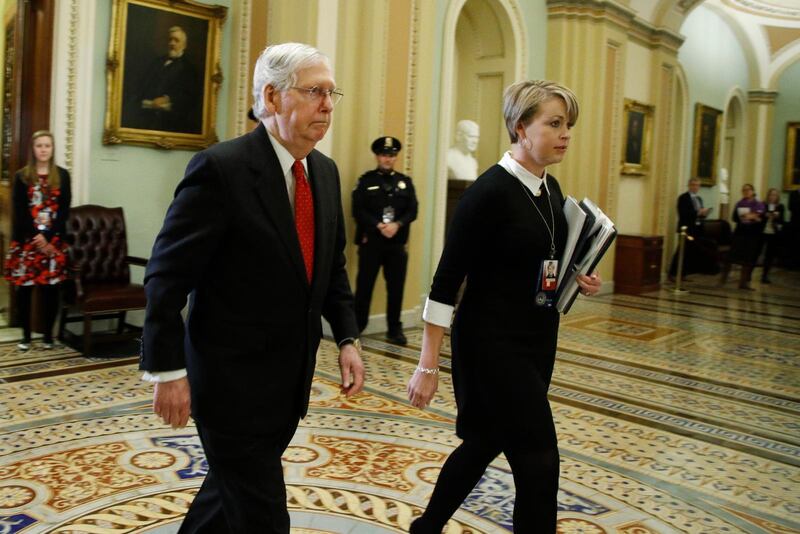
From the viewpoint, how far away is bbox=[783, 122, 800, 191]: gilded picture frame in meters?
17.4

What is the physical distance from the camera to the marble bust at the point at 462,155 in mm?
8336

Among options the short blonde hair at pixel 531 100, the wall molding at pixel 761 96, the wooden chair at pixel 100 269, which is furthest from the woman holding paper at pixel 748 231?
the short blonde hair at pixel 531 100

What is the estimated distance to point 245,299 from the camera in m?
1.83

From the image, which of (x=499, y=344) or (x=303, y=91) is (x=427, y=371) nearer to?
(x=499, y=344)

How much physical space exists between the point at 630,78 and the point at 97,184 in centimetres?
833

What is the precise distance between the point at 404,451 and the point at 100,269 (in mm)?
3425

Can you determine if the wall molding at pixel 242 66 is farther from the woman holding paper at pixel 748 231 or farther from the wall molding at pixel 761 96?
the wall molding at pixel 761 96

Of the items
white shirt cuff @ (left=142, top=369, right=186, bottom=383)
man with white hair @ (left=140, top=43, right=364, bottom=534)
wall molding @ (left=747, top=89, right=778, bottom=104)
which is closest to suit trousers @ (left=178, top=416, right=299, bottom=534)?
man with white hair @ (left=140, top=43, right=364, bottom=534)

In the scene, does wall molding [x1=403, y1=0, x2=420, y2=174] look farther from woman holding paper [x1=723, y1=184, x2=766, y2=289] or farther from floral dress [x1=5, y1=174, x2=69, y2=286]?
woman holding paper [x1=723, y1=184, x2=766, y2=289]

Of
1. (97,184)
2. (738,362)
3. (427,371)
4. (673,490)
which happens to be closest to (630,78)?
(738,362)

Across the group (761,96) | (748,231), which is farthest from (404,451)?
(761,96)

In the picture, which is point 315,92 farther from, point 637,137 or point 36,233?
point 637,137

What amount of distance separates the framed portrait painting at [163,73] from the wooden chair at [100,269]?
2.21ft

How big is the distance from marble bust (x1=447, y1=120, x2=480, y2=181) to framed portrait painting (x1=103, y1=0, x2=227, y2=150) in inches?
106
